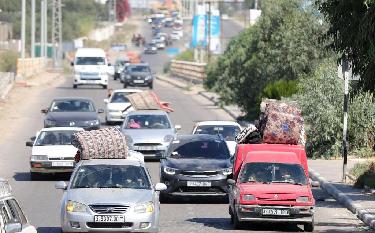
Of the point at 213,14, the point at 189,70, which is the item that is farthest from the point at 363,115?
the point at 213,14

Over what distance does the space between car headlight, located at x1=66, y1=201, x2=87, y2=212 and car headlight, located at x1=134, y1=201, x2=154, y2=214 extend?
0.82 metres

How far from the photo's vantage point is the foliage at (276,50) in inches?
2032

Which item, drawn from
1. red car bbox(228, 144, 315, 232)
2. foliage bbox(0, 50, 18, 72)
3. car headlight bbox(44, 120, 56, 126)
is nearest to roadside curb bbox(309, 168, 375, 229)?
red car bbox(228, 144, 315, 232)

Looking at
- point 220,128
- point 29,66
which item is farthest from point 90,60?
point 220,128

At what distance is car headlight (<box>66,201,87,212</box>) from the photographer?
2031cm

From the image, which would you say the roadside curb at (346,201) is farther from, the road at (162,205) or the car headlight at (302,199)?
the car headlight at (302,199)

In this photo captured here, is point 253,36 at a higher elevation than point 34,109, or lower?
higher

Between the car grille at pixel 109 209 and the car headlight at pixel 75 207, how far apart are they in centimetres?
13

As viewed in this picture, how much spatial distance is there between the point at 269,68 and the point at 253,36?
220 inches

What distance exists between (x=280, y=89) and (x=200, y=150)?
20080 mm

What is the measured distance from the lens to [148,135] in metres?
38.4

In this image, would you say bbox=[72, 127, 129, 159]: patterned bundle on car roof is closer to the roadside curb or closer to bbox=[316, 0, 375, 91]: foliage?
bbox=[316, 0, 375, 91]: foliage

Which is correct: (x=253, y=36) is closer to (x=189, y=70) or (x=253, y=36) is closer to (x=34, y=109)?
(x=34, y=109)

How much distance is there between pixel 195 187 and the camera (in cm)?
2792
